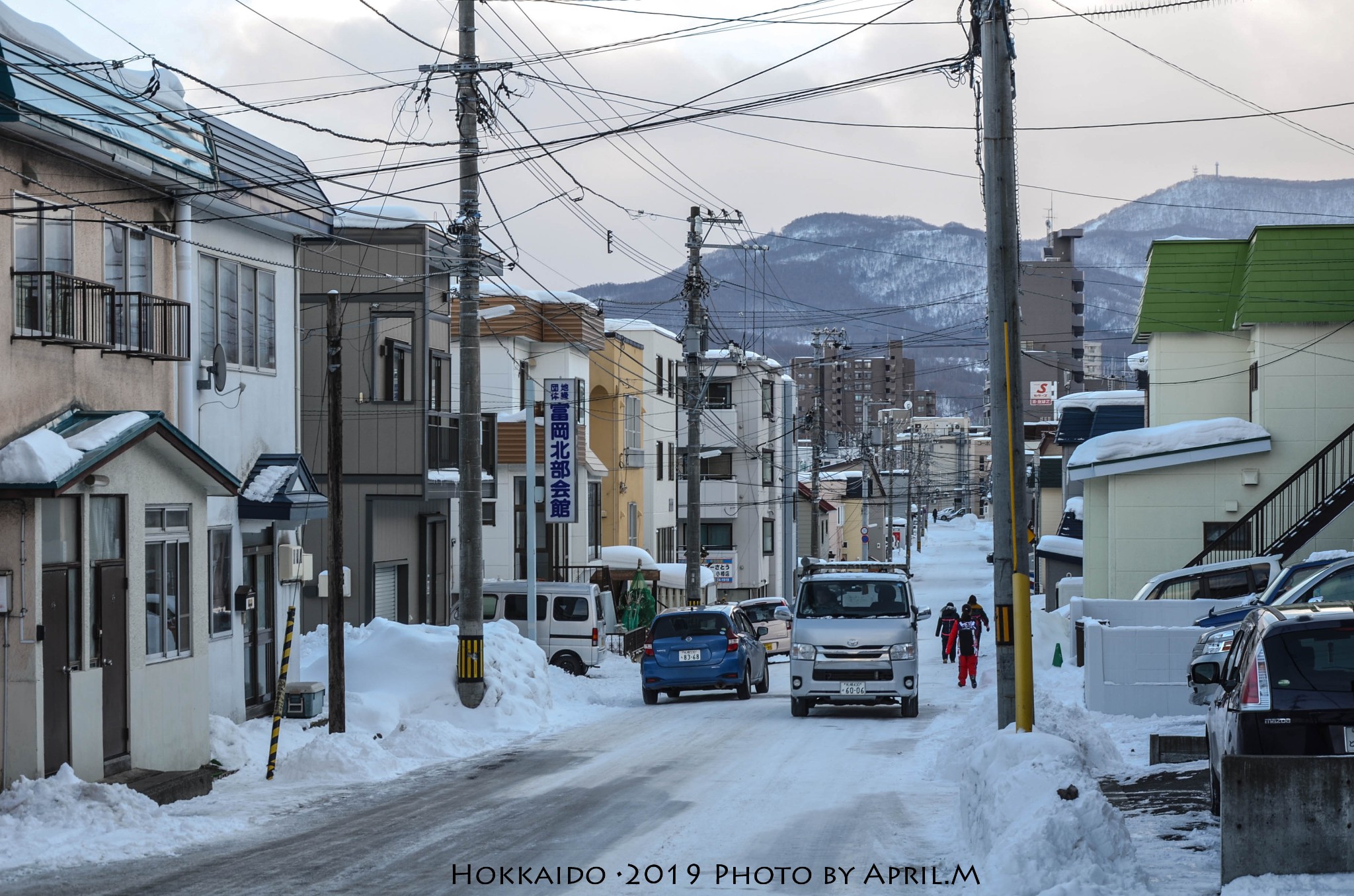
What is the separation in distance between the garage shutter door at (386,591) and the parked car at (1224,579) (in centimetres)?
1639

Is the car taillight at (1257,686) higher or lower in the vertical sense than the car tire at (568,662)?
higher

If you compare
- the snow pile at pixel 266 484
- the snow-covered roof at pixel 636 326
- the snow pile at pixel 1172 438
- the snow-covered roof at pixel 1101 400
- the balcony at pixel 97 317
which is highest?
the snow-covered roof at pixel 636 326

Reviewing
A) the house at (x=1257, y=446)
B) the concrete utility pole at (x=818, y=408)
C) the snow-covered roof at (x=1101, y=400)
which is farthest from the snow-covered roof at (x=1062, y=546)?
the house at (x=1257, y=446)

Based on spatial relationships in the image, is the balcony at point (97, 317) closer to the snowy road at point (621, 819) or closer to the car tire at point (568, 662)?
the snowy road at point (621, 819)

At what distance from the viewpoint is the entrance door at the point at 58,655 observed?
1369cm

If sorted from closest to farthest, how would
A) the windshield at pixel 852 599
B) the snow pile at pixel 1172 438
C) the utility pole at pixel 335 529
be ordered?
the utility pole at pixel 335 529, the windshield at pixel 852 599, the snow pile at pixel 1172 438

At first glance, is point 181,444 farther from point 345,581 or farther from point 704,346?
point 704,346

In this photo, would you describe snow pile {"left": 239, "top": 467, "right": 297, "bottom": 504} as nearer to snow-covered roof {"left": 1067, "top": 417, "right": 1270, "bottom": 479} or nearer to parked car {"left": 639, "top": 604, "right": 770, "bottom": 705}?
parked car {"left": 639, "top": 604, "right": 770, "bottom": 705}

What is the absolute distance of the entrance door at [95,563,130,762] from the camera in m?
14.7

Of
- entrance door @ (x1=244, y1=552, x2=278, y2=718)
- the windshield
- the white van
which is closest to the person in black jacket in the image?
the white van

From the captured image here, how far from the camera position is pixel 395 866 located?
1073 centimetres

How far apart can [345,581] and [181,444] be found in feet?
9.97

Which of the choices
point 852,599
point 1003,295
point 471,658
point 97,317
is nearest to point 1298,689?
point 1003,295

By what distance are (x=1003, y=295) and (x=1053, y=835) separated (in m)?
7.00
